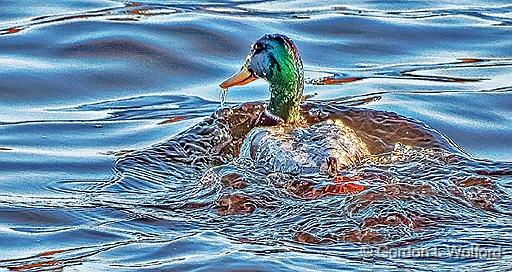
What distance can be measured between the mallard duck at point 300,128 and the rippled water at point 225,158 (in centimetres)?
13

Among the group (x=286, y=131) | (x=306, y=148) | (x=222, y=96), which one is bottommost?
(x=306, y=148)

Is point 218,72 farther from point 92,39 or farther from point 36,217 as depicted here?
→ point 36,217

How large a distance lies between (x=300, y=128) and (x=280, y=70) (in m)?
0.73

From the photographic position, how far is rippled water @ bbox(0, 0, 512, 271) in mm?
6621

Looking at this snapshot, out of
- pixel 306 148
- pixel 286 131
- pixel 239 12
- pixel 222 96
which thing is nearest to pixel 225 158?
pixel 286 131

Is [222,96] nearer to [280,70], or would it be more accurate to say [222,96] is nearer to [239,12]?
[280,70]

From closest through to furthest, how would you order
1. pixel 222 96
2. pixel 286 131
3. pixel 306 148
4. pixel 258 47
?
pixel 306 148
pixel 286 131
pixel 258 47
pixel 222 96

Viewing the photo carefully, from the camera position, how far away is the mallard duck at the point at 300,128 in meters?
7.87

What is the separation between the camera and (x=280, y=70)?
30.1ft

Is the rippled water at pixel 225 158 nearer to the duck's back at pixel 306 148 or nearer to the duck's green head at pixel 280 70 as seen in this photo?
the duck's back at pixel 306 148

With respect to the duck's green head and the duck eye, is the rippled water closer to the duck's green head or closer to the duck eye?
the duck's green head

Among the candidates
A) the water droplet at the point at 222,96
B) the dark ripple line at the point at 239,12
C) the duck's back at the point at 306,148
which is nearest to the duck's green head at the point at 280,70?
the water droplet at the point at 222,96

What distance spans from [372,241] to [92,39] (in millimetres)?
5367

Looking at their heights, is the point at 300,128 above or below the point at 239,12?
below
